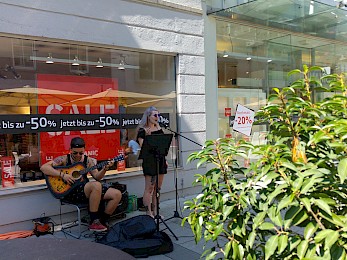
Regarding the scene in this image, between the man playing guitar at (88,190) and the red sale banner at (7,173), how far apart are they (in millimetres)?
617

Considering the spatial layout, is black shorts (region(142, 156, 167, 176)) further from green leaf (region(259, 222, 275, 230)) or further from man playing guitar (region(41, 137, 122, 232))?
green leaf (region(259, 222, 275, 230))

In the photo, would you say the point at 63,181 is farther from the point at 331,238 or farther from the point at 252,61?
the point at 252,61

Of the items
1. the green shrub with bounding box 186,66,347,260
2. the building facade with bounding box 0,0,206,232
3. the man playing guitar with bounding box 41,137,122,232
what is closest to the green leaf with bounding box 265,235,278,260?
the green shrub with bounding box 186,66,347,260

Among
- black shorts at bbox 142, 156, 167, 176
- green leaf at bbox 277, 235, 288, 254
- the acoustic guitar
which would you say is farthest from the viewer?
black shorts at bbox 142, 156, 167, 176

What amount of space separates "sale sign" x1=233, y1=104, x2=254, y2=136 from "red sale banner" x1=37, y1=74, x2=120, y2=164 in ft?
8.59

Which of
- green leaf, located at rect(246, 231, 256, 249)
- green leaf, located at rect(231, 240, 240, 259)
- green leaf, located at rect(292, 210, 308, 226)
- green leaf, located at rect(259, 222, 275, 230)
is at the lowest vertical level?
green leaf, located at rect(231, 240, 240, 259)

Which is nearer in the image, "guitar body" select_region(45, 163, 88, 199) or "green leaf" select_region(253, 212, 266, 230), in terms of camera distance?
"green leaf" select_region(253, 212, 266, 230)

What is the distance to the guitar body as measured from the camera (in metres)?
4.52

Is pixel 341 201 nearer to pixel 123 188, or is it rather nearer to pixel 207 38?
pixel 123 188

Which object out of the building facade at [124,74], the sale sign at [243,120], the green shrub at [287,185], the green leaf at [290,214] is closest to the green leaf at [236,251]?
the green shrub at [287,185]

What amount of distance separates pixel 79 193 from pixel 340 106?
11.8 ft

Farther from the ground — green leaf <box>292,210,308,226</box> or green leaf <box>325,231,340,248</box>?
green leaf <box>292,210,308,226</box>

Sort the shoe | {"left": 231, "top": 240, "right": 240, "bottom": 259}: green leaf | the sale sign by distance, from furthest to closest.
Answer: the sale sign, the shoe, {"left": 231, "top": 240, "right": 240, "bottom": 259}: green leaf

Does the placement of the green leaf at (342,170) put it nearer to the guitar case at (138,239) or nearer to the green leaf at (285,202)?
the green leaf at (285,202)
